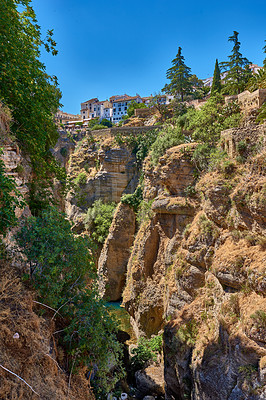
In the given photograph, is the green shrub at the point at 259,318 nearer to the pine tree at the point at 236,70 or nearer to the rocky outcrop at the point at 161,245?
the rocky outcrop at the point at 161,245

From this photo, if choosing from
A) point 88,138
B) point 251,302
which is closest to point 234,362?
point 251,302

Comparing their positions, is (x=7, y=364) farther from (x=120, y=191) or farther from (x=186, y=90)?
(x=186, y=90)

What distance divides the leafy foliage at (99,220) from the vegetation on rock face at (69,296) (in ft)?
78.1

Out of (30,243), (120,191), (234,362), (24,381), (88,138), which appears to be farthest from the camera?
(88,138)

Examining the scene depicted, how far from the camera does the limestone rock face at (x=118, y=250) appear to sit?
27.5m

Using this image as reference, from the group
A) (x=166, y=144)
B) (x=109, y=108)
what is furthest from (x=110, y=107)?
(x=166, y=144)

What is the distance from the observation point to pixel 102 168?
34.8 metres

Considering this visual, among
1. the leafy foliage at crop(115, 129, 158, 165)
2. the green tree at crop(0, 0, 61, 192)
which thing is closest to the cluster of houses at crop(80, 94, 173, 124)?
the leafy foliage at crop(115, 129, 158, 165)

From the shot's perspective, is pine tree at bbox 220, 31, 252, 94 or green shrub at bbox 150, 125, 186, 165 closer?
green shrub at bbox 150, 125, 186, 165

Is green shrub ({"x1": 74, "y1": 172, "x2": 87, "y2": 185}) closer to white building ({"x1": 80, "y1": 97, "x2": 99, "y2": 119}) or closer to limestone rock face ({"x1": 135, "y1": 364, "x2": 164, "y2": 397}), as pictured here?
limestone rock face ({"x1": 135, "y1": 364, "x2": 164, "y2": 397})

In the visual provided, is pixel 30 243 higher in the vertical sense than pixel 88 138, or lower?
lower

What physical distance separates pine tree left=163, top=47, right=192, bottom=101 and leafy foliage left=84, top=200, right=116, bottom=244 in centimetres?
2099

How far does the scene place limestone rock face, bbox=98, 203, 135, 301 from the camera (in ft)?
90.1

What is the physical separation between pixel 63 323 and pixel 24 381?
224 centimetres
